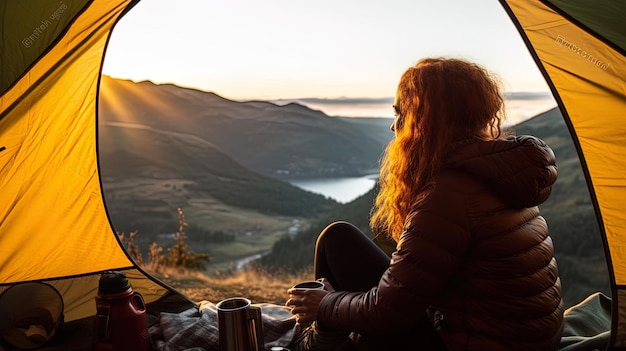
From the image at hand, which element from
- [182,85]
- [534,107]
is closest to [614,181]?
[534,107]

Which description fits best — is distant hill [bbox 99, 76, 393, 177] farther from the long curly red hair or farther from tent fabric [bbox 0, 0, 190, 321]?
the long curly red hair

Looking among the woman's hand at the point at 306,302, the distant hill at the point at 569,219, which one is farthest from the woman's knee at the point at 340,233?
the distant hill at the point at 569,219

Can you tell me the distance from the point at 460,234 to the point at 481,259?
0.08 metres

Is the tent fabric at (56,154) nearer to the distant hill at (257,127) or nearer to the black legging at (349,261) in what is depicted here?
the black legging at (349,261)

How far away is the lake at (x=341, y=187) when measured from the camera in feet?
22.6

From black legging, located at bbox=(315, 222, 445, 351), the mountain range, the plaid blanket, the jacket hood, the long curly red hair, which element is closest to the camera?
the jacket hood

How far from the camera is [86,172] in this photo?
2.02m

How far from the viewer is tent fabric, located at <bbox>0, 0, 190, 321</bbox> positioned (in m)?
1.50

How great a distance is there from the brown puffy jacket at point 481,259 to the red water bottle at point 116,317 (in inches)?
26.0

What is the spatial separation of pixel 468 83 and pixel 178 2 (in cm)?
444

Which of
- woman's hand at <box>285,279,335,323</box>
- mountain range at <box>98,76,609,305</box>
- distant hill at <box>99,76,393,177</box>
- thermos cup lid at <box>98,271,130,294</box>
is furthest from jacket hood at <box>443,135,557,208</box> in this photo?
distant hill at <box>99,76,393,177</box>

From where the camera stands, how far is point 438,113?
1.13 meters

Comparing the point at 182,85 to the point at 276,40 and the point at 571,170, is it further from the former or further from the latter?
the point at 571,170

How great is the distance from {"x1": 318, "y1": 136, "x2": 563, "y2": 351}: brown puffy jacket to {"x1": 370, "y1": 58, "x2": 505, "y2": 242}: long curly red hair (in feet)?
0.18
